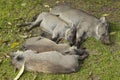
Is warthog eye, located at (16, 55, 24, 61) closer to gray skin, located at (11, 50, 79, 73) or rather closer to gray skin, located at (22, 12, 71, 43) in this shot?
gray skin, located at (11, 50, 79, 73)

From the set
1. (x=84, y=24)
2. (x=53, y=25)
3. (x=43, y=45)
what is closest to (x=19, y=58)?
(x=43, y=45)

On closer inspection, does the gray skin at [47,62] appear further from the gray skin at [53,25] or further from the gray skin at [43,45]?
the gray skin at [53,25]

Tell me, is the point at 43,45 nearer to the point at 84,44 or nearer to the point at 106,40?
the point at 84,44

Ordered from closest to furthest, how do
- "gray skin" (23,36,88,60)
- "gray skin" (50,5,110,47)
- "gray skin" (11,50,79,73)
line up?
"gray skin" (11,50,79,73), "gray skin" (23,36,88,60), "gray skin" (50,5,110,47)

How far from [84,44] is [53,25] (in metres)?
0.80

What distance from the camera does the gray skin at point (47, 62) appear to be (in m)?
6.02

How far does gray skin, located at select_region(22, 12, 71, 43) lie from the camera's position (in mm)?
7082

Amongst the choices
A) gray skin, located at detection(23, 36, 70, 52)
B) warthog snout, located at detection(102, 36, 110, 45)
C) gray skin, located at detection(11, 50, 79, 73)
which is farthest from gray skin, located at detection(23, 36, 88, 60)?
warthog snout, located at detection(102, 36, 110, 45)

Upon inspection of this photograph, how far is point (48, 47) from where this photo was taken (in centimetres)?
651

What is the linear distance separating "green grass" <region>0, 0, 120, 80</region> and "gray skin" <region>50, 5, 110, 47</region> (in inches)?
5.2

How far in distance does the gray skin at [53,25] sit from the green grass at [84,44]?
38 cm

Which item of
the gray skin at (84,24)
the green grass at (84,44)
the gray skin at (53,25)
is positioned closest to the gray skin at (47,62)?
the green grass at (84,44)

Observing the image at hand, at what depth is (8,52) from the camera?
6.79 meters

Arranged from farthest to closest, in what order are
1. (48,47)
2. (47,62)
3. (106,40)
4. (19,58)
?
(106,40)
(48,47)
(19,58)
(47,62)
